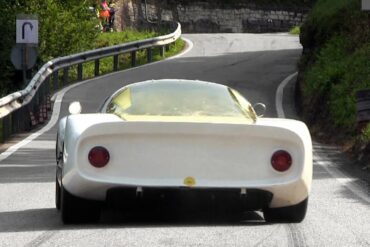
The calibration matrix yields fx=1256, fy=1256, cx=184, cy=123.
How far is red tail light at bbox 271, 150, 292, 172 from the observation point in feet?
33.3

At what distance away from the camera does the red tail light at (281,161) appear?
33.3 feet

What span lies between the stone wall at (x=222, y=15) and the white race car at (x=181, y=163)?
165ft

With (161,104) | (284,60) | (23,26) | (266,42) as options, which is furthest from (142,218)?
(266,42)

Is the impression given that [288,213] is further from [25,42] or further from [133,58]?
[133,58]

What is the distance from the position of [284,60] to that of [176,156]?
28457mm

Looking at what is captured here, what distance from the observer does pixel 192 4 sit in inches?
2459

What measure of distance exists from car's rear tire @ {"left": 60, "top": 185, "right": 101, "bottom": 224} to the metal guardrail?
1146 cm

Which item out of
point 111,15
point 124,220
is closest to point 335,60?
point 124,220

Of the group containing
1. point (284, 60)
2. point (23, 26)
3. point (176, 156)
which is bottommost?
point (284, 60)

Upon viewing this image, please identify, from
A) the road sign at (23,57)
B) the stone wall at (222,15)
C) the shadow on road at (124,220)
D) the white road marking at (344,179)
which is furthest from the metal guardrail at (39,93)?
the stone wall at (222,15)

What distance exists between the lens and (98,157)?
1002 cm

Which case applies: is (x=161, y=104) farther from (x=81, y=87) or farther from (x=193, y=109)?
(x=81, y=87)

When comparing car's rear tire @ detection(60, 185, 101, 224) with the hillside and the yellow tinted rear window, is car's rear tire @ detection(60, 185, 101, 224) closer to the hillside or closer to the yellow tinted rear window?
the yellow tinted rear window

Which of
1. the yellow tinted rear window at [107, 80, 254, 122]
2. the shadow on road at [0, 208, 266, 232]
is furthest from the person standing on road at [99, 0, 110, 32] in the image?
the shadow on road at [0, 208, 266, 232]
